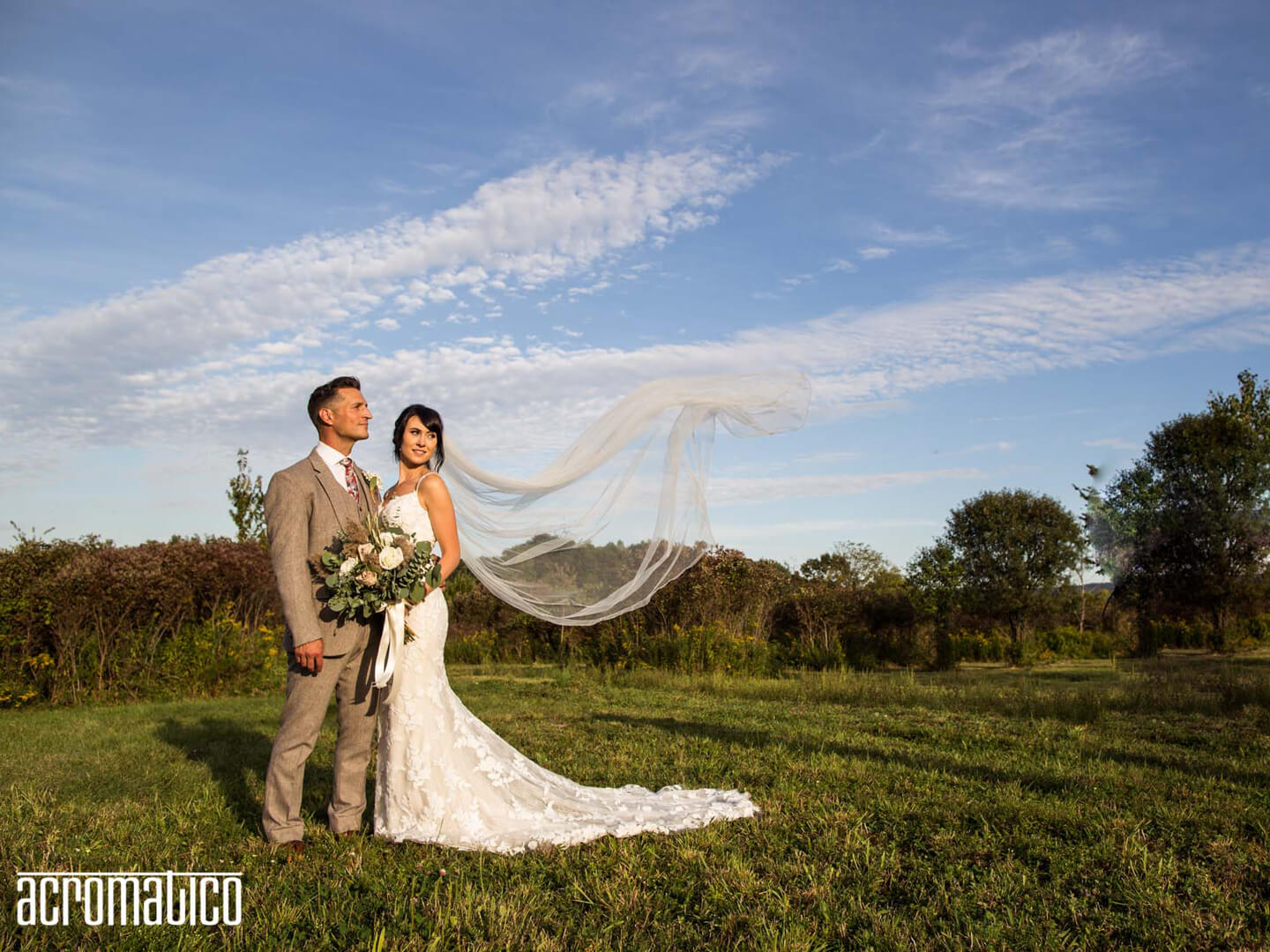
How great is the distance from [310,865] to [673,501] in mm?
3535

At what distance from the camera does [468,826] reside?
506cm

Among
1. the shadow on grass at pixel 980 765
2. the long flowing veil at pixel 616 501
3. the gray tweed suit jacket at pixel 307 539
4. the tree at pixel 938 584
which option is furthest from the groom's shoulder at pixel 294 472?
the tree at pixel 938 584

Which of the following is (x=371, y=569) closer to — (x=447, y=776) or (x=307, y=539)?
(x=307, y=539)

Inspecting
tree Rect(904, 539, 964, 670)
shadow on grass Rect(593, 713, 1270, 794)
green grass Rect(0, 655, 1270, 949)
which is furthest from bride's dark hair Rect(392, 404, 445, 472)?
tree Rect(904, 539, 964, 670)

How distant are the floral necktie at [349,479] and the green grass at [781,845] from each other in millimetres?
2090

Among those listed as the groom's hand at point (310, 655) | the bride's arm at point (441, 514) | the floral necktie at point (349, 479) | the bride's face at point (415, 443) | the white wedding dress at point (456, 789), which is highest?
the bride's face at point (415, 443)

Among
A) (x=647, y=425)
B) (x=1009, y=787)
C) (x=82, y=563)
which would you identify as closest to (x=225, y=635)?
(x=82, y=563)

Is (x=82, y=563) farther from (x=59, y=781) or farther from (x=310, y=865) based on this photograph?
(x=310, y=865)

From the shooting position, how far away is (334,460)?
5391mm

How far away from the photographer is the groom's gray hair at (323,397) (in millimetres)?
5391

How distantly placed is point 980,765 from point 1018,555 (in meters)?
22.4

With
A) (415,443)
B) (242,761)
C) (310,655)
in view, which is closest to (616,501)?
(415,443)

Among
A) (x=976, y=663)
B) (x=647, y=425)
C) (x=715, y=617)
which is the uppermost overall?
(x=647, y=425)

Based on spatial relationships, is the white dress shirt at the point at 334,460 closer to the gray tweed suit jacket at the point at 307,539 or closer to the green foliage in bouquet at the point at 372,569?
the gray tweed suit jacket at the point at 307,539
